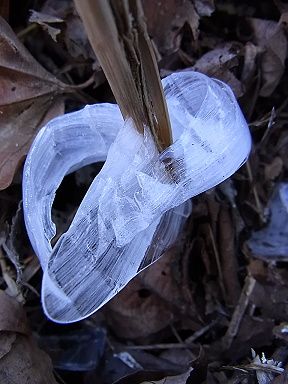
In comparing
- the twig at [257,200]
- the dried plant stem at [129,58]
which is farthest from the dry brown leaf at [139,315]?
the dried plant stem at [129,58]

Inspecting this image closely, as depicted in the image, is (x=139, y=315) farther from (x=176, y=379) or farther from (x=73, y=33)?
(x=73, y=33)

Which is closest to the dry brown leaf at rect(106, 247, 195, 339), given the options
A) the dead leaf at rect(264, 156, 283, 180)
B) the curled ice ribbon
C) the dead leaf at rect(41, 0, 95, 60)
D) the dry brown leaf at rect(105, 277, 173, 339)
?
the dry brown leaf at rect(105, 277, 173, 339)

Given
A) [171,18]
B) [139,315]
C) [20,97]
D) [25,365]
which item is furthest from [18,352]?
[171,18]

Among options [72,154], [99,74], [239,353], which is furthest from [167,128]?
[239,353]

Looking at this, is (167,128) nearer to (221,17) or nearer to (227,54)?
(227,54)

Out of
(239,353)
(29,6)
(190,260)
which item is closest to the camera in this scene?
(239,353)

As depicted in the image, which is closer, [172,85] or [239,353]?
[172,85]
